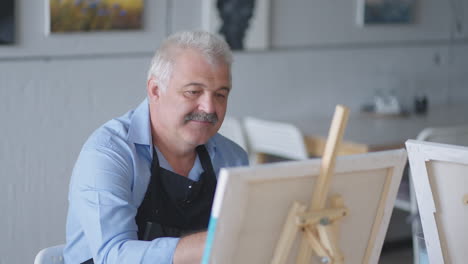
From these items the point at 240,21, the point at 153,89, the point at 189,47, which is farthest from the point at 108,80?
the point at 189,47

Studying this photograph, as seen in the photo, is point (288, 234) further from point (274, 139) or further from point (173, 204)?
point (274, 139)

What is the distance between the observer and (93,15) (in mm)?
3814

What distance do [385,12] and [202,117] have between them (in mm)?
2913

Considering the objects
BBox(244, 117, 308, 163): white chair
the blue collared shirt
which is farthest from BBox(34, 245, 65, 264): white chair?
BBox(244, 117, 308, 163): white chair

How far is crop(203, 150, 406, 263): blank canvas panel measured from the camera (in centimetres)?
160

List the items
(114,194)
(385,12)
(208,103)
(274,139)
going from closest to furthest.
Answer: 1. (114,194)
2. (208,103)
3. (274,139)
4. (385,12)

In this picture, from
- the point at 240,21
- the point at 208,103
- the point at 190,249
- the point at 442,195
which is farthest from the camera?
the point at 240,21

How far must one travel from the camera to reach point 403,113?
4902mm

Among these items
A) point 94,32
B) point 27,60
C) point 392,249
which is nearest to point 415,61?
point 392,249

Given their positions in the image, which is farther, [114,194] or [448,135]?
[448,135]

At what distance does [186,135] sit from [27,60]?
1.57m

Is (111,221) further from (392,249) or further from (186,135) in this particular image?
(392,249)

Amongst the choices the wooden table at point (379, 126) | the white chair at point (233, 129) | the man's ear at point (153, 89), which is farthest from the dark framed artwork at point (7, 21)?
the wooden table at point (379, 126)

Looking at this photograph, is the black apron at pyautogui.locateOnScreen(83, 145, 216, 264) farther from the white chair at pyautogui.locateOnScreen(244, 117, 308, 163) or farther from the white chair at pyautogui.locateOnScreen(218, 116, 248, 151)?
the white chair at pyautogui.locateOnScreen(218, 116, 248, 151)
